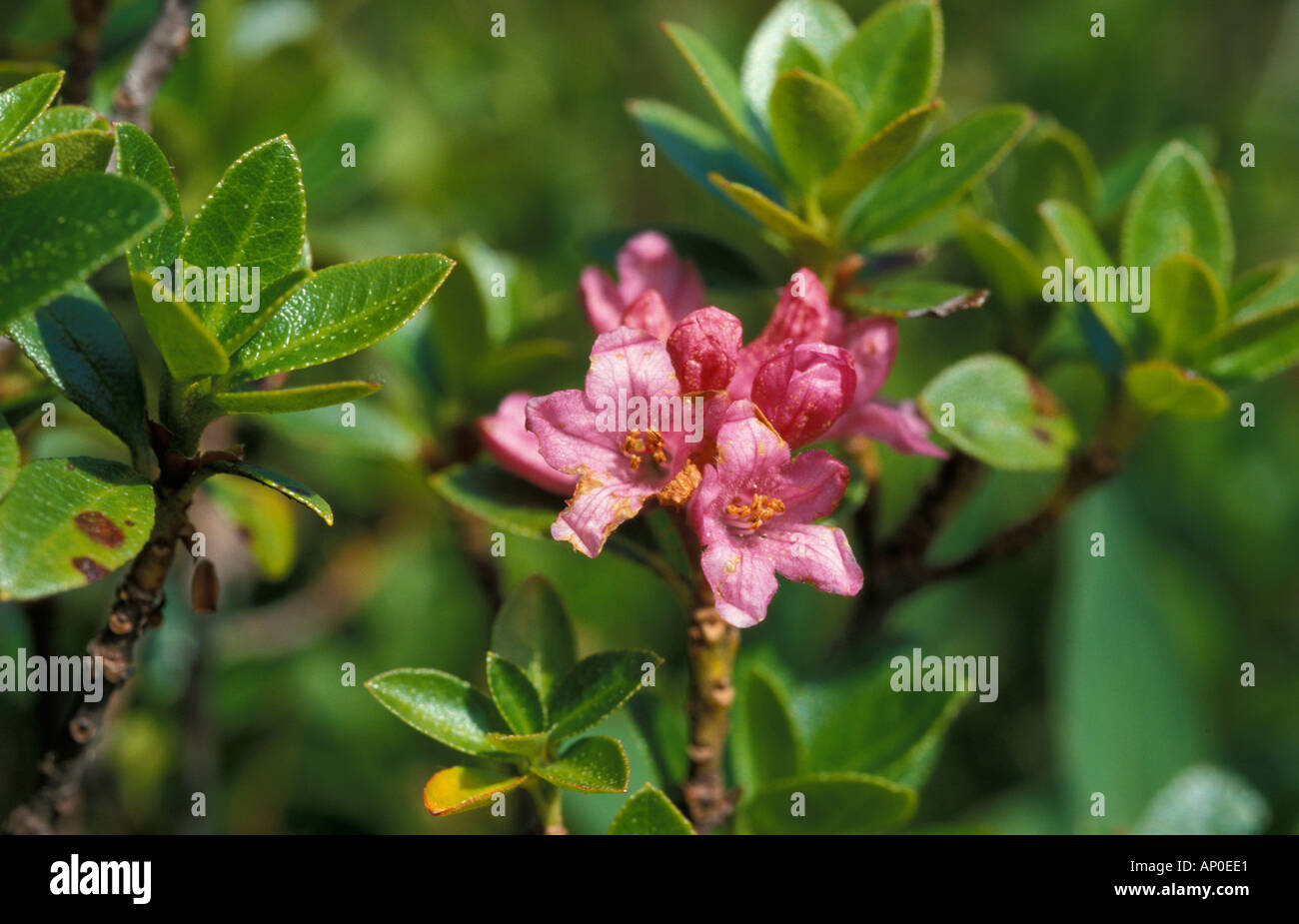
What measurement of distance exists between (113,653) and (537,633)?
0.41 m

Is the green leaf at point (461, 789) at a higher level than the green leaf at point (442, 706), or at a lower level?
lower

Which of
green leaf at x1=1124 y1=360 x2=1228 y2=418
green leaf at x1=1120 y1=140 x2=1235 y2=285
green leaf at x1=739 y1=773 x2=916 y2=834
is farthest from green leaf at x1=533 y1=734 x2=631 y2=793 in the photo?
green leaf at x1=1120 y1=140 x2=1235 y2=285

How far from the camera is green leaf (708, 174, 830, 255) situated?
1240mm

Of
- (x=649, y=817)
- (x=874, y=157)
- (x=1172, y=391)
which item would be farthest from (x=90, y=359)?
(x=1172, y=391)

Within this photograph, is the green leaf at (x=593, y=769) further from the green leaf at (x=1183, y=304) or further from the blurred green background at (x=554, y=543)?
the green leaf at (x=1183, y=304)

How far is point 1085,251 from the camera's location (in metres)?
1.49

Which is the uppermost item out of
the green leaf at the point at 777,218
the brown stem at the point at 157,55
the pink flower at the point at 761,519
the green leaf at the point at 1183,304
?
the brown stem at the point at 157,55

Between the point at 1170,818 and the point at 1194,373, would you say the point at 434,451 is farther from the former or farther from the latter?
the point at 1170,818

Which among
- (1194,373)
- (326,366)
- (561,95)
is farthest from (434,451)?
(561,95)

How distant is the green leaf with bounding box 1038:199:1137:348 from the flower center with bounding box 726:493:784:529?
0.53 meters

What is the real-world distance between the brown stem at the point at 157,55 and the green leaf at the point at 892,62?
0.77 meters

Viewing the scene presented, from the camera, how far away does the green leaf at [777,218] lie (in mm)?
1240

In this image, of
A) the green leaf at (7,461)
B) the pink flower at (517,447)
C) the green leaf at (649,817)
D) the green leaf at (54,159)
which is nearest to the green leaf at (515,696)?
the green leaf at (649,817)

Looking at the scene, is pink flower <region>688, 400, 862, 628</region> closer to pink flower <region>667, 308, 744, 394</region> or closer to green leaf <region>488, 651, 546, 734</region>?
pink flower <region>667, 308, 744, 394</region>
